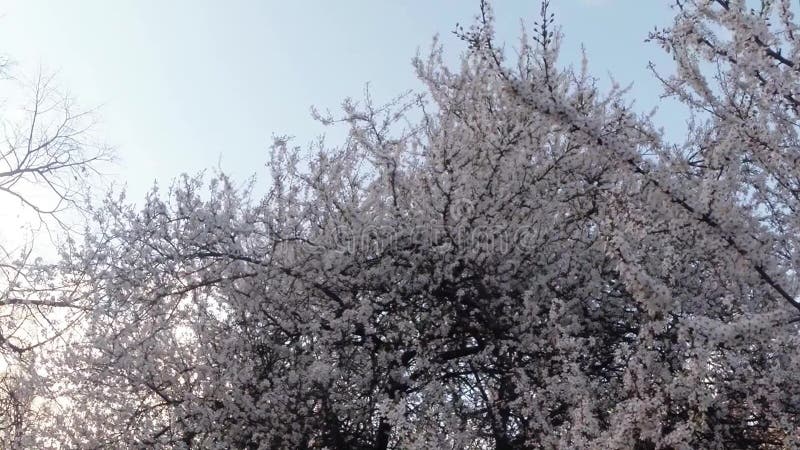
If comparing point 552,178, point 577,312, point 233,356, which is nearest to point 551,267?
point 577,312

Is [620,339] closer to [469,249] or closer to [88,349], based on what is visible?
[469,249]

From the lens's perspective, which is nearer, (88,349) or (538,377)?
(538,377)

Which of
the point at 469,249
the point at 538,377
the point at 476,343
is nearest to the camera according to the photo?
the point at 538,377

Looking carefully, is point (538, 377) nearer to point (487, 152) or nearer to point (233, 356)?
point (487, 152)

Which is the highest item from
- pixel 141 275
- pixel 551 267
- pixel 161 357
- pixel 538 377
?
pixel 141 275

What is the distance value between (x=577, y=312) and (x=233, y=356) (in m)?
2.72

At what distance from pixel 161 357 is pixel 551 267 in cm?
333

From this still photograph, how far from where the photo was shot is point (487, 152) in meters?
5.46

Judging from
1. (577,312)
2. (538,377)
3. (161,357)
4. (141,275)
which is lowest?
(538,377)

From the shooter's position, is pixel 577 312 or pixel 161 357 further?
pixel 161 357

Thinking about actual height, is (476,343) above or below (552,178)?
below

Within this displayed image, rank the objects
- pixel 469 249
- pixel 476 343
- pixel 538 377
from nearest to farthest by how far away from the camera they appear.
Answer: pixel 538 377 < pixel 469 249 < pixel 476 343

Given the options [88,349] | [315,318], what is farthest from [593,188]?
[88,349]

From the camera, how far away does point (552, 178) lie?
18.6 feet
